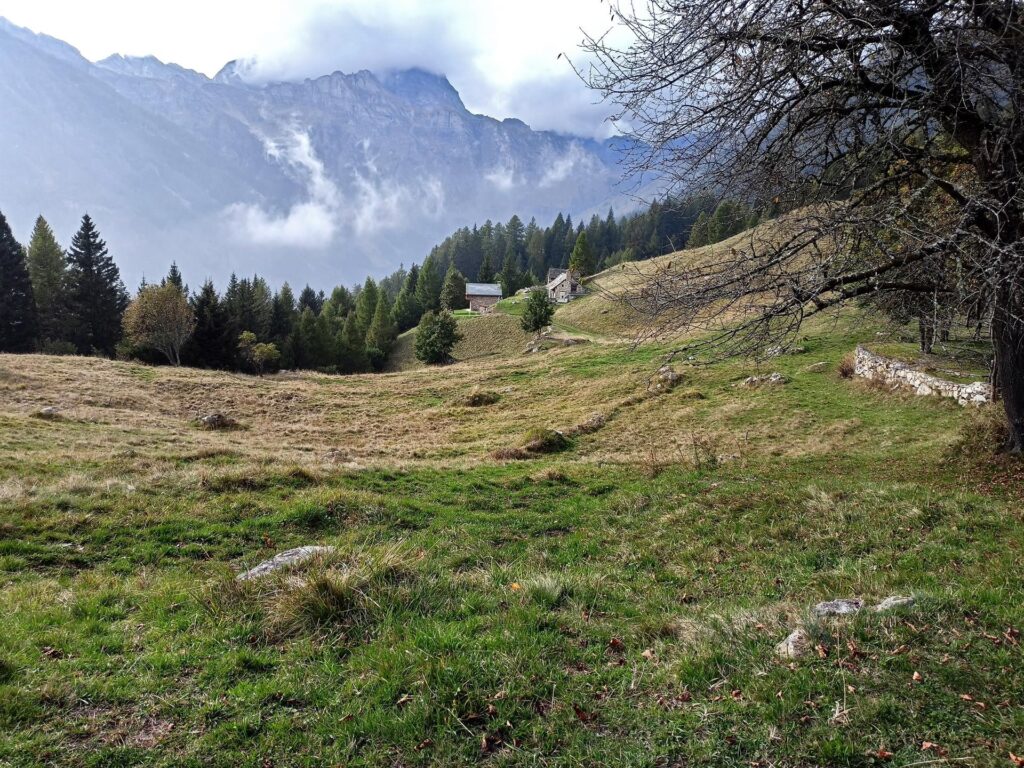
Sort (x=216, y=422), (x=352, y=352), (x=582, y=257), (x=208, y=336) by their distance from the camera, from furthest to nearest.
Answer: (x=582, y=257) → (x=352, y=352) → (x=208, y=336) → (x=216, y=422)

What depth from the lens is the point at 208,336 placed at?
170 feet

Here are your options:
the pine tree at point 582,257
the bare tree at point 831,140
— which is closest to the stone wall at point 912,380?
the bare tree at point 831,140

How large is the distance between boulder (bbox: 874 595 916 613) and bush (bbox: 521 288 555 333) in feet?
182

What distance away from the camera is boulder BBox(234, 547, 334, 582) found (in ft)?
19.2

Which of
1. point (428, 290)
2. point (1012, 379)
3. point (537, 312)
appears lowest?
point (1012, 379)

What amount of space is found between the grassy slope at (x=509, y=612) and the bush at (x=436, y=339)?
155ft

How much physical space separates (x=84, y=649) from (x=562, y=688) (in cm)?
427

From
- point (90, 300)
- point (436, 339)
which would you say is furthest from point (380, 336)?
point (90, 300)

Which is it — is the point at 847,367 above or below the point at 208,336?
below

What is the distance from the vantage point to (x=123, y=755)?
10.9 feet

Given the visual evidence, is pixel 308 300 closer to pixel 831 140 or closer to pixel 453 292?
pixel 453 292

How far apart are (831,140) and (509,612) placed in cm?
808

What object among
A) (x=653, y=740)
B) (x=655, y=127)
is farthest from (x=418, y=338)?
(x=653, y=740)

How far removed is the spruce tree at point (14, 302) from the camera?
1905 inches
